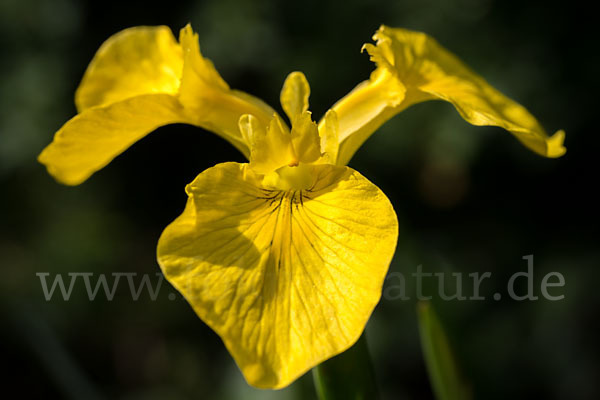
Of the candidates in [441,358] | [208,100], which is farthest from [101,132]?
[441,358]

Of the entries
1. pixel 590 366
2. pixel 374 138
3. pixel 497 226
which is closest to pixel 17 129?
pixel 374 138

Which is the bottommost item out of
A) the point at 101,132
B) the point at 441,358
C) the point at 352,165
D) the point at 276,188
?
the point at 441,358

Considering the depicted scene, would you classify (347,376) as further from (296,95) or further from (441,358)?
(296,95)

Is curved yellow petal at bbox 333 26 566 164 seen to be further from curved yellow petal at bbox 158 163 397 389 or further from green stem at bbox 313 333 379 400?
green stem at bbox 313 333 379 400

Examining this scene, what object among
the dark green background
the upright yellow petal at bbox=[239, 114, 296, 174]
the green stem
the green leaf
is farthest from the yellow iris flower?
the dark green background

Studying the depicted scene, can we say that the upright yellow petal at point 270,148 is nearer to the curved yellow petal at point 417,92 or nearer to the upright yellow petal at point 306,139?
the upright yellow petal at point 306,139

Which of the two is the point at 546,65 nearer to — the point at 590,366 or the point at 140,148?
the point at 590,366
